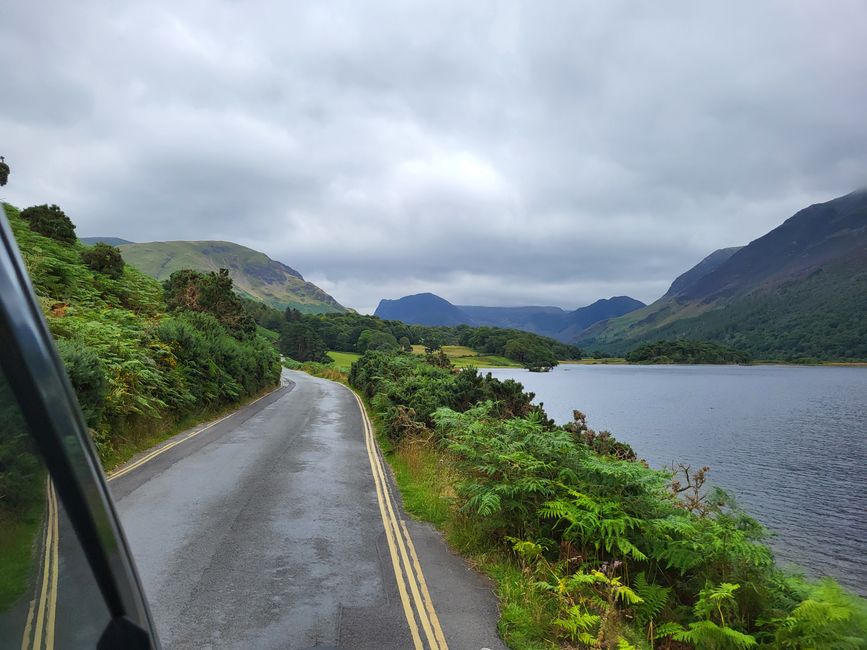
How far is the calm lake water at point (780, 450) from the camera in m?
15.8

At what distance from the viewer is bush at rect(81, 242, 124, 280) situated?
96.7 ft

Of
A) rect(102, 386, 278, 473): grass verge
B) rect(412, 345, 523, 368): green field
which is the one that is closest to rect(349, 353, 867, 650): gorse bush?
rect(102, 386, 278, 473): grass verge

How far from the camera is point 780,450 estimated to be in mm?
29391

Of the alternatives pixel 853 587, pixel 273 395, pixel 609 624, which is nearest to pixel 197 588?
pixel 609 624

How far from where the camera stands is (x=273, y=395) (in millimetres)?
34125

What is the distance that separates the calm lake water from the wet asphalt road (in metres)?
11.2

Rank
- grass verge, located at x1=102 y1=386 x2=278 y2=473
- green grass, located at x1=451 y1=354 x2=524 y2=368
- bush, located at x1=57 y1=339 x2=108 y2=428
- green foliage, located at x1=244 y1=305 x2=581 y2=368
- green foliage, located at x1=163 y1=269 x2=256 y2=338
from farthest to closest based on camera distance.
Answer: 1. green grass, located at x1=451 y1=354 x2=524 y2=368
2. green foliage, located at x1=244 y1=305 x2=581 y2=368
3. green foliage, located at x1=163 y1=269 x2=256 y2=338
4. grass verge, located at x1=102 y1=386 x2=278 y2=473
5. bush, located at x1=57 y1=339 x2=108 y2=428

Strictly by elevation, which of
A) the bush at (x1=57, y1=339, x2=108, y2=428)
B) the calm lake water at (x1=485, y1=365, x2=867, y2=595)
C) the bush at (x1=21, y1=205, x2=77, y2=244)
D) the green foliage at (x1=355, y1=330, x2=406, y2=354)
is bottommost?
the calm lake water at (x1=485, y1=365, x2=867, y2=595)

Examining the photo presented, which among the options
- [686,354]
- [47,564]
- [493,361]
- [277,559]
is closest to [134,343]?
[277,559]

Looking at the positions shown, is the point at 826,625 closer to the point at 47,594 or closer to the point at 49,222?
the point at 47,594

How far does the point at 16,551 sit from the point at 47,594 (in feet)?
0.53

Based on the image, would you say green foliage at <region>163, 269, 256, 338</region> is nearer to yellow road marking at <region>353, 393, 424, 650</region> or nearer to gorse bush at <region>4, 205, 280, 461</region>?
gorse bush at <region>4, 205, 280, 461</region>

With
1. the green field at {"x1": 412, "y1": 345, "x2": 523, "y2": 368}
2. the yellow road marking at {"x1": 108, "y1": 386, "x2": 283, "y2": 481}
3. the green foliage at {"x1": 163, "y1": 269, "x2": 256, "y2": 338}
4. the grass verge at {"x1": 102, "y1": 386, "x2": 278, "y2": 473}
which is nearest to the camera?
the yellow road marking at {"x1": 108, "y1": 386, "x2": 283, "y2": 481}

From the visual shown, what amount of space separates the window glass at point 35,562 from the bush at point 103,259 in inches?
1297
